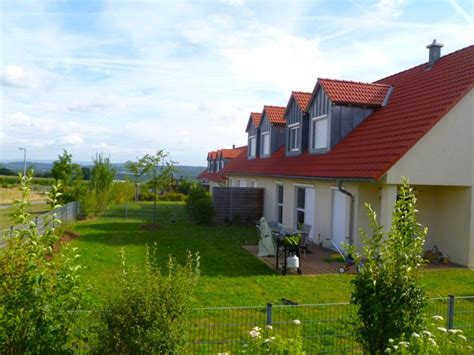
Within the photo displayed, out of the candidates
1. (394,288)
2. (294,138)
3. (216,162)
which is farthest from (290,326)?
(216,162)

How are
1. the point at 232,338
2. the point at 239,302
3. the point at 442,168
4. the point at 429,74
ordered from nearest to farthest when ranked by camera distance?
the point at 232,338
the point at 239,302
the point at 442,168
the point at 429,74

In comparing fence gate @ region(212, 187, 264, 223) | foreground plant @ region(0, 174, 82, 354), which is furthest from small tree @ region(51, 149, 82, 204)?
foreground plant @ region(0, 174, 82, 354)

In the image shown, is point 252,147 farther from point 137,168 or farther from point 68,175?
point 68,175

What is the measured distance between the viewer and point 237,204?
77.0 feet

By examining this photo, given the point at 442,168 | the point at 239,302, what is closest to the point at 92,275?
the point at 239,302

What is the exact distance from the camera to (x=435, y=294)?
10.1 m

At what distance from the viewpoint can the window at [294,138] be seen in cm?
2025

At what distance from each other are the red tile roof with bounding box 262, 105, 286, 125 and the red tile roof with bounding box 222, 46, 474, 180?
18.1 feet

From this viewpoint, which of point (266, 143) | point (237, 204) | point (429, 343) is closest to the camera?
point (429, 343)

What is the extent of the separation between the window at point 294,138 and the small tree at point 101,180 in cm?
1204

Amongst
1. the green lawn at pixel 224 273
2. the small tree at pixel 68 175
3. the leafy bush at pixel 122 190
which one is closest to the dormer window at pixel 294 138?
the green lawn at pixel 224 273

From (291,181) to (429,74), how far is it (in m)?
6.65

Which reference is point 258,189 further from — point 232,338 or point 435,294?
point 232,338

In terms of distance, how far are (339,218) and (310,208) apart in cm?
241
